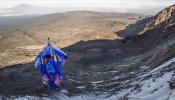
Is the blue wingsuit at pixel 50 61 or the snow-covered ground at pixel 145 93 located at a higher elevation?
the blue wingsuit at pixel 50 61

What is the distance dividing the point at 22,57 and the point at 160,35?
62.7 ft

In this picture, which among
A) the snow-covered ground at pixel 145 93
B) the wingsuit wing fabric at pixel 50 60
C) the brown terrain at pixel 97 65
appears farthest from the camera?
the brown terrain at pixel 97 65

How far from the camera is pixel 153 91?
18.9 metres

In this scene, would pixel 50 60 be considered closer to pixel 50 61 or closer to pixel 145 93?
pixel 50 61

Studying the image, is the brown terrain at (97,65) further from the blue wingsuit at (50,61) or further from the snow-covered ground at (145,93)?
the blue wingsuit at (50,61)

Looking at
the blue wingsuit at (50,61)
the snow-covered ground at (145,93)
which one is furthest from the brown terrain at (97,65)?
the blue wingsuit at (50,61)

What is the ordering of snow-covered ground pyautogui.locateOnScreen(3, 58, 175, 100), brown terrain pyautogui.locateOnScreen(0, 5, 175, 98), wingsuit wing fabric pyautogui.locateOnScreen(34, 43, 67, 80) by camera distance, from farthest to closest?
brown terrain pyautogui.locateOnScreen(0, 5, 175, 98) → wingsuit wing fabric pyautogui.locateOnScreen(34, 43, 67, 80) → snow-covered ground pyautogui.locateOnScreen(3, 58, 175, 100)

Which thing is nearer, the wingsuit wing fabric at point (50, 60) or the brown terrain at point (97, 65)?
the wingsuit wing fabric at point (50, 60)

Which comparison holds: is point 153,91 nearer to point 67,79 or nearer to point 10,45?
point 67,79

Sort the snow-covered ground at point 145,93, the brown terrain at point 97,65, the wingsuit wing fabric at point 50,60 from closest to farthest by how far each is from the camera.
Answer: the snow-covered ground at point 145,93 < the wingsuit wing fabric at point 50,60 < the brown terrain at point 97,65

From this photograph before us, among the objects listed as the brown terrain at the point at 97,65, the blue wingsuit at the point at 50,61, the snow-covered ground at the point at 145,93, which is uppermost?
the blue wingsuit at the point at 50,61

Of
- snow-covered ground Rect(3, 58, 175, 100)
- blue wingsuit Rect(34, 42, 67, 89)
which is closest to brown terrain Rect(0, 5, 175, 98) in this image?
snow-covered ground Rect(3, 58, 175, 100)

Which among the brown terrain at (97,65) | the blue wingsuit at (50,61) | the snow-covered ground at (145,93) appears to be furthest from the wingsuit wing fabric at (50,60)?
the brown terrain at (97,65)

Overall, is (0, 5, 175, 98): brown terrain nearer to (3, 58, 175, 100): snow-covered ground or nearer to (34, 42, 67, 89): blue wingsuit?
(3, 58, 175, 100): snow-covered ground
